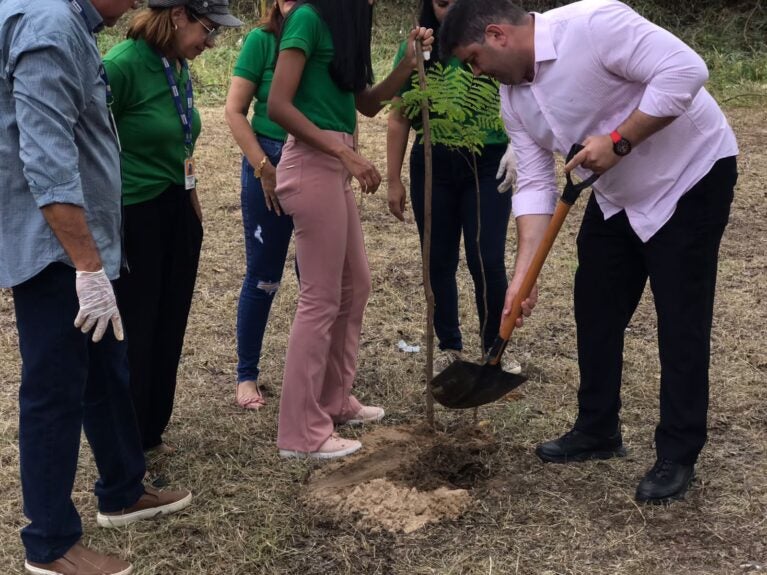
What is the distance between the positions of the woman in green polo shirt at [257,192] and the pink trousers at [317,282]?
0.38m

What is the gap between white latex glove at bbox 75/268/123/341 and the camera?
2.60 metres

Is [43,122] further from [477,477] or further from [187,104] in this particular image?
[477,477]

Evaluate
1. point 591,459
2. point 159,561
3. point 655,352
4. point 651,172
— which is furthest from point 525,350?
point 159,561

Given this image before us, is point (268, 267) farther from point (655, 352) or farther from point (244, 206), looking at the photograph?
point (655, 352)

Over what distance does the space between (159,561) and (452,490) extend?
990 millimetres

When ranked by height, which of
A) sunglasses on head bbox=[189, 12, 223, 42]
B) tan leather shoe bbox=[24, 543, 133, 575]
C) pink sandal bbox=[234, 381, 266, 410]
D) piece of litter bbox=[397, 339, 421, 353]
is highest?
sunglasses on head bbox=[189, 12, 223, 42]

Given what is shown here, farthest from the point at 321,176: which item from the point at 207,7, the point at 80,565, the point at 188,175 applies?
the point at 80,565

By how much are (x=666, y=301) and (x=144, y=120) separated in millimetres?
1778

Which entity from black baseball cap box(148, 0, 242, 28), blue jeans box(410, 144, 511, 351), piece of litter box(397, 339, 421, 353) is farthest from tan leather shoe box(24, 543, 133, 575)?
piece of litter box(397, 339, 421, 353)

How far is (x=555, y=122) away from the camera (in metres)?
3.17

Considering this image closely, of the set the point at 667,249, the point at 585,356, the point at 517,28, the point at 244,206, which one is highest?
the point at 517,28

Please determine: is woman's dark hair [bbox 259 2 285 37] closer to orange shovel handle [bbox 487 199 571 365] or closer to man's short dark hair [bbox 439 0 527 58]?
man's short dark hair [bbox 439 0 527 58]

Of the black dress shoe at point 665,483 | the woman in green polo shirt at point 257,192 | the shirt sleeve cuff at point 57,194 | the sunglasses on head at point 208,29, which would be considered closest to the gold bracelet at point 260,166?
the woman in green polo shirt at point 257,192

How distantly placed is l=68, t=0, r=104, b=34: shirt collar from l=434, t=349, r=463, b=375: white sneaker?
95.4 inches
